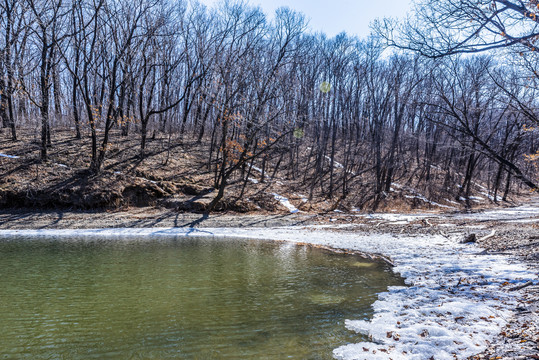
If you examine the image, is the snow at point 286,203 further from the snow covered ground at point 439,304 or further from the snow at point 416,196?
the snow at point 416,196

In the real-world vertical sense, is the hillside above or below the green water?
above

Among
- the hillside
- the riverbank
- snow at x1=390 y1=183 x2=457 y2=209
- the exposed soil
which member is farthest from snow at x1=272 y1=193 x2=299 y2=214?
snow at x1=390 y1=183 x2=457 y2=209

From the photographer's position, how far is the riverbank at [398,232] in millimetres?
4922

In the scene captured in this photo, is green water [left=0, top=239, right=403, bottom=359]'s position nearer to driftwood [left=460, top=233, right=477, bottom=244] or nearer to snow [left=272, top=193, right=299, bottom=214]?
driftwood [left=460, top=233, right=477, bottom=244]

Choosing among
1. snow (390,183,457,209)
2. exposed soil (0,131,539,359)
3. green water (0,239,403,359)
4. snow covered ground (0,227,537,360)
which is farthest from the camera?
snow (390,183,457,209)

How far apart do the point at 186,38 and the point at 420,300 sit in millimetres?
31529

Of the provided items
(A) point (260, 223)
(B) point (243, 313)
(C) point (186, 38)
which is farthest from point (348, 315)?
(C) point (186, 38)

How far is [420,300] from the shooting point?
638 cm

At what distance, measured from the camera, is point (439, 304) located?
6.08m

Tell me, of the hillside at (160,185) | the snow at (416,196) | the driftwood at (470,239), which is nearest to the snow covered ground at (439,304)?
the driftwood at (470,239)

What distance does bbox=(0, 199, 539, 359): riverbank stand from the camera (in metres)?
4.92

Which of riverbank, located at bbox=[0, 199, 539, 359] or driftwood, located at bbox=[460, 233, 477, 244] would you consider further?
driftwood, located at bbox=[460, 233, 477, 244]

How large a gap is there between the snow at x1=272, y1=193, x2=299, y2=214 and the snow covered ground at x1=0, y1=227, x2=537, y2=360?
958 cm

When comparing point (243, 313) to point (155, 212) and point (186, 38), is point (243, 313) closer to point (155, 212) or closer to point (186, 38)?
point (155, 212)
